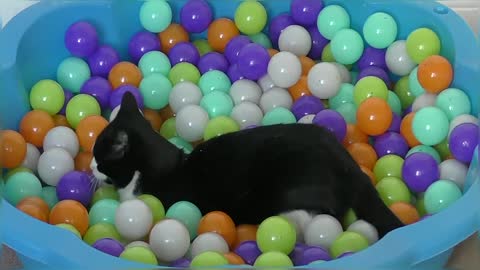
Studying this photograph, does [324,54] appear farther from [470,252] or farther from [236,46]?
[470,252]

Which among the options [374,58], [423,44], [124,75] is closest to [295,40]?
[374,58]

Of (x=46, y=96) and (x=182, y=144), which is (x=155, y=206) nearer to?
(x=182, y=144)

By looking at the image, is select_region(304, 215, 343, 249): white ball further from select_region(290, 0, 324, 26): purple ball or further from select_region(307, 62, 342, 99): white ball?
select_region(290, 0, 324, 26): purple ball

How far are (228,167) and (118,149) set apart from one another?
0.64 ft

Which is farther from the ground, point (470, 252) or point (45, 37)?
point (45, 37)

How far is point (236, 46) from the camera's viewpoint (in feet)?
6.12

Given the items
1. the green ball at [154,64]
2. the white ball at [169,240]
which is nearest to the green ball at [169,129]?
the green ball at [154,64]

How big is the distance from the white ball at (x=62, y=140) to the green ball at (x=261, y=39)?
0.48 metres

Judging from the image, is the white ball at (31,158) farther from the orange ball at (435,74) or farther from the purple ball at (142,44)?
the orange ball at (435,74)

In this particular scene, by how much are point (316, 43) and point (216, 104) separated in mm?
314

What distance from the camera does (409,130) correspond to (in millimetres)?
1670

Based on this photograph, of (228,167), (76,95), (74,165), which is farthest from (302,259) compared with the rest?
(76,95)

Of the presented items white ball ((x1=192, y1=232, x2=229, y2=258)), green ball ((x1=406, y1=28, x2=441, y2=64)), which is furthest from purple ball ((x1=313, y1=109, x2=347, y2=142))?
white ball ((x1=192, y1=232, x2=229, y2=258))

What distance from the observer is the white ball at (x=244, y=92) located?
1788mm
